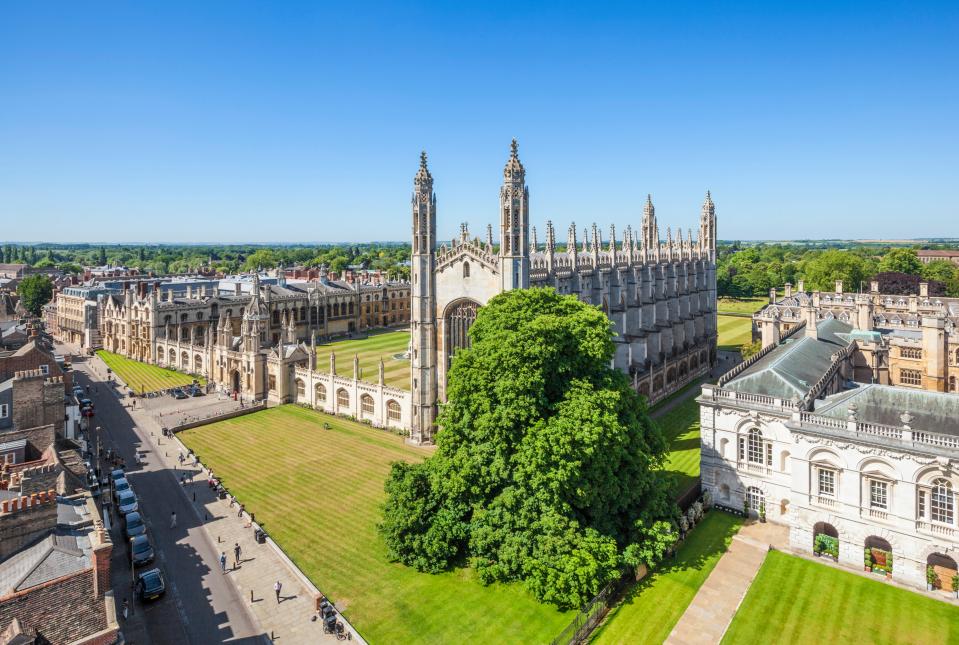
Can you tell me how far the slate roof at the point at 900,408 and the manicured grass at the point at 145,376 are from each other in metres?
59.0

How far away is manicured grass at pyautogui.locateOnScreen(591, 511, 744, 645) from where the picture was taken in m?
21.4

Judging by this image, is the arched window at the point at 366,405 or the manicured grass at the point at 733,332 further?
the manicured grass at the point at 733,332

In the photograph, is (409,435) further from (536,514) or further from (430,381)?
(536,514)

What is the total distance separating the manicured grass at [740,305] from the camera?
122m

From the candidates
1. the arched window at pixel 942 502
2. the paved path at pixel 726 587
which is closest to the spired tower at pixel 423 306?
the paved path at pixel 726 587

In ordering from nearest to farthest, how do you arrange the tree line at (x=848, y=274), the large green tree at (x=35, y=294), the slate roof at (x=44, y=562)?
1. the slate roof at (x=44, y=562)
2. the tree line at (x=848, y=274)
3. the large green tree at (x=35, y=294)

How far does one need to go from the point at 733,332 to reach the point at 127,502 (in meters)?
85.2

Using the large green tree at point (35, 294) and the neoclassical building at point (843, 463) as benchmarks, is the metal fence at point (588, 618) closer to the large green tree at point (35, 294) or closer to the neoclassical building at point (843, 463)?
the neoclassical building at point (843, 463)

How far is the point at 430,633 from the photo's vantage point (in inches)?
848

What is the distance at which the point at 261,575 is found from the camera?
2594cm

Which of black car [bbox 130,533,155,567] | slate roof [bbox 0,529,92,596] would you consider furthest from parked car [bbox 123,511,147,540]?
slate roof [bbox 0,529,92,596]

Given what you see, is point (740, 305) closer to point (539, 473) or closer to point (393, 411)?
point (393, 411)

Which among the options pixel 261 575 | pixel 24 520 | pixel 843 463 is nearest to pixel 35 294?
pixel 261 575

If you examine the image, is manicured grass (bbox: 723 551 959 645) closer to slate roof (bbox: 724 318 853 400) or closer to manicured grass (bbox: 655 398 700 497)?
manicured grass (bbox: 655 398 700 497)
